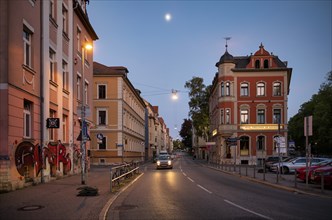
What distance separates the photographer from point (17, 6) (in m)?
16.3

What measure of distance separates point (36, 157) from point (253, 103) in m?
41.2

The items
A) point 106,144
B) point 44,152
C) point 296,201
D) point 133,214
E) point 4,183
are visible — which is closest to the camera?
point 133,214

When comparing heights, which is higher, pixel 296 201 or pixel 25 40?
pixel 25 40

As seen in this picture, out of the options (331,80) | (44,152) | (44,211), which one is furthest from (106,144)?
(44,211)

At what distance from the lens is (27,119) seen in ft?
58.7

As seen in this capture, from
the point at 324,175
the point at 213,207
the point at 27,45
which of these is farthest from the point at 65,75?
the point at 324,175

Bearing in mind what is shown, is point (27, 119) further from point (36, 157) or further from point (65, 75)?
point (65, 75)

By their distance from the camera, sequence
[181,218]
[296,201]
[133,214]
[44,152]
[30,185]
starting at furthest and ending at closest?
[44,152] < [30,185] < [296,201] < [133,214] < [181,218]

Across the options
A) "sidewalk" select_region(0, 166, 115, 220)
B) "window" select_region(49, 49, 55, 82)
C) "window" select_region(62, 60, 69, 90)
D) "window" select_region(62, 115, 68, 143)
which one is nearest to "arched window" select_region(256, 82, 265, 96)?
"window" select_region(62, 60, 69, 90)

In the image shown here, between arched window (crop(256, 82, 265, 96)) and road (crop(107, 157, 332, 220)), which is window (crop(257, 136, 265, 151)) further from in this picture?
road (crop(107, 157, 332, 220))

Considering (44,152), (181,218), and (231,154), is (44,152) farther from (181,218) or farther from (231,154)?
(231,154)

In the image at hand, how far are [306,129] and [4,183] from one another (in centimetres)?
1347

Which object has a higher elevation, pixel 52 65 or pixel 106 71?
pixel 106 71

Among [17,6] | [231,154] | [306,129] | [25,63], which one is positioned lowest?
[231,154]
